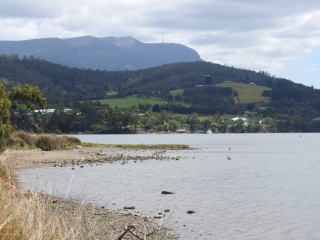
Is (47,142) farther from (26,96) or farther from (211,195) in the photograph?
(211,195)

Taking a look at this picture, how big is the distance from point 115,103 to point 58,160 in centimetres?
14652

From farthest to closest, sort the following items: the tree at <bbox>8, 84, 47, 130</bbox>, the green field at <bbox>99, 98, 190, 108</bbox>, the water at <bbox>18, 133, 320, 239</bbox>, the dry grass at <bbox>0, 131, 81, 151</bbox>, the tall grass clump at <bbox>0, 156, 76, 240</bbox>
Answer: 1. the green field at <bbox>99, 98, 190, 108</bbox>
2. the tree at <bbox>8, 84, 47, 130</bbox>
3. the dry grass at <bbox>0, 131, 81, 151</bbox>
4. the water at <bbox>18, 133, 320, 239</bbox>
5. the tall grass clump at <bbox>0, 156, 76, 240</bbox>

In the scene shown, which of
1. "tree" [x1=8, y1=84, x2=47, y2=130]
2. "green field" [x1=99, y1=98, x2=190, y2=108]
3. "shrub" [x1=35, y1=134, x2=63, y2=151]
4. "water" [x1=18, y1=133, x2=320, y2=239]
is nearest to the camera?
"water" [x1=18, y1=133, x2=320, y2=239]

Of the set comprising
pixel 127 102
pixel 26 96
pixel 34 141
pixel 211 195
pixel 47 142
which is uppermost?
pixel 127 102

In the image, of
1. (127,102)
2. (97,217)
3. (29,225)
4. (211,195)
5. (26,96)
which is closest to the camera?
(29,225)

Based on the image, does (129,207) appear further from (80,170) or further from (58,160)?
(58,160)

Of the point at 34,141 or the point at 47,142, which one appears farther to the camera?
the point at 47,142

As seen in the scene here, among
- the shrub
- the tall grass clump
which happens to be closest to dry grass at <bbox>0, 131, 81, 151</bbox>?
the shrub

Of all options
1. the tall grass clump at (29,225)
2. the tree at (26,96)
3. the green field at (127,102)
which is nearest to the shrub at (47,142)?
the tree at (26,96)

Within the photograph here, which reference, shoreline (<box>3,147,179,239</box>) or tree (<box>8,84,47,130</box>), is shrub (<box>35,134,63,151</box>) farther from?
tree (<box>8,84,47,130</box>)

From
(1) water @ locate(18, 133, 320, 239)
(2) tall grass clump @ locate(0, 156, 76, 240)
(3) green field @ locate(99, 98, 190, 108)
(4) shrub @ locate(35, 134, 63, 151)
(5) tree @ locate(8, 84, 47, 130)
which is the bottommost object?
(1) water @ locate(18, 133, 320, 239)

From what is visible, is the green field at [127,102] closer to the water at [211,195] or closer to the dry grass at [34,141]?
the dry grass at [34,141]

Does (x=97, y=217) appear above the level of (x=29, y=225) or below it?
below

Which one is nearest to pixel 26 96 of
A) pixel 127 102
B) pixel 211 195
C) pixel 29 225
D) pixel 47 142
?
pixel 47 142
